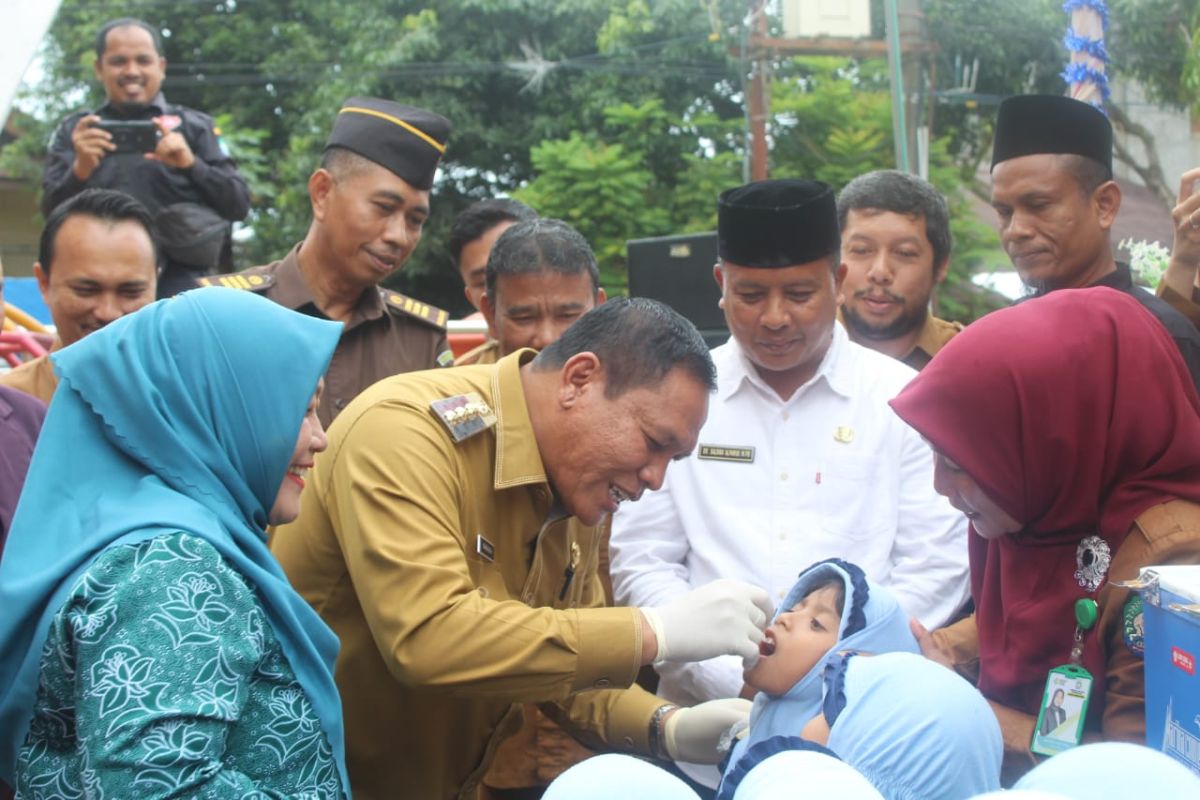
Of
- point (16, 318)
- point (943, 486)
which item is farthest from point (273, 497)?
point (16, 318)

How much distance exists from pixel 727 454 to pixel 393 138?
1707 mm

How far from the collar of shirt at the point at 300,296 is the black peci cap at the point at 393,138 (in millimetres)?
403

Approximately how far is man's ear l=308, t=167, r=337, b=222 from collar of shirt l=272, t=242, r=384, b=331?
135mm

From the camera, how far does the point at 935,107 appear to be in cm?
1503

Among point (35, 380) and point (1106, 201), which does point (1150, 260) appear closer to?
point (1106, 201)

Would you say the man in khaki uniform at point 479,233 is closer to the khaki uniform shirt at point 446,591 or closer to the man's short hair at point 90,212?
the man's short hair at point 90,212

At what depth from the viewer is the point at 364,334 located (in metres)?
4.43

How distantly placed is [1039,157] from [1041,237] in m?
0.25

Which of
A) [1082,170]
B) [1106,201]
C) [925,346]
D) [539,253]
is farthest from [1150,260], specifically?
[539,253]

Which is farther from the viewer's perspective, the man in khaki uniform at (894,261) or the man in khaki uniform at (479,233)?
the man in khaki uniform at (479,233)

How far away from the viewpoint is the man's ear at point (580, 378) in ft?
9.31

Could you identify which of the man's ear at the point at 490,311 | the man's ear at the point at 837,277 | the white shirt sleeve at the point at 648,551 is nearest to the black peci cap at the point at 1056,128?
the man's ear at the point at 837,277

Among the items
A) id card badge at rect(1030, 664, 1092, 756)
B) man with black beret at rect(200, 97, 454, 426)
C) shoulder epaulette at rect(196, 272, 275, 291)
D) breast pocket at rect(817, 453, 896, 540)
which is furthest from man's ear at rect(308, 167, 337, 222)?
id card badge at rect(1030, 664, 1092, 756)

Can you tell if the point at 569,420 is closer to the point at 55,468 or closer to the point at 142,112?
the point at 55,468
